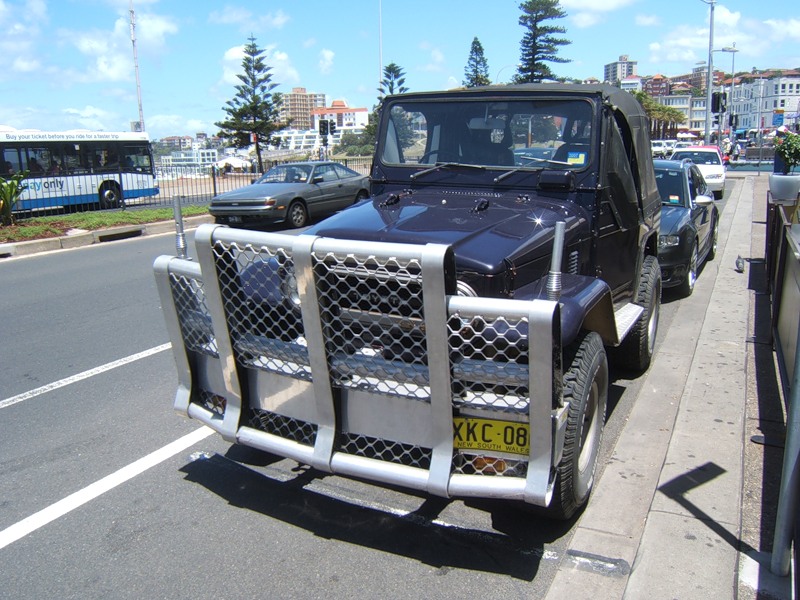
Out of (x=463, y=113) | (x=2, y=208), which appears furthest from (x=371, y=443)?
(x=2, y=208)

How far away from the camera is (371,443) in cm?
322

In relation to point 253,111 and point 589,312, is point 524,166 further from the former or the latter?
point 253,111

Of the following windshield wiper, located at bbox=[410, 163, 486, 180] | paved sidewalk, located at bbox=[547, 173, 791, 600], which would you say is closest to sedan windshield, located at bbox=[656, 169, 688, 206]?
paved sidewalk, located at bbox=[547, 173, 791, 600]

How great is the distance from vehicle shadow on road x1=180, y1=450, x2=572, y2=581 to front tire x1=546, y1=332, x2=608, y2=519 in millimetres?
239

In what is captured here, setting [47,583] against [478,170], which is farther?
[478,170]

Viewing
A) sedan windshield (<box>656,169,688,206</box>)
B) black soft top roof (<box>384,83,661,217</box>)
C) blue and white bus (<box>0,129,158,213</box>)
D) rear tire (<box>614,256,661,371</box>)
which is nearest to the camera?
black soft top roof (<box>384,83,661,217</box>)

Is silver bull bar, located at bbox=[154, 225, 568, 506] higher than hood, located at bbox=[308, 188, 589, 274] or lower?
lower

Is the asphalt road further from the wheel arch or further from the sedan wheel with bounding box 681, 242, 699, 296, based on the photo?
the sedan wheel with bounding box 681, 242, 699, 296

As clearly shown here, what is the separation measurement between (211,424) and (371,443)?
94 centimetres

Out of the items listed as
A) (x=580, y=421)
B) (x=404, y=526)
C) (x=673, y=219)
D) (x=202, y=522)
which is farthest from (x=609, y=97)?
(x=673, y=219)

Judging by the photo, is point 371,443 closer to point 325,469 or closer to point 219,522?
point 325,469

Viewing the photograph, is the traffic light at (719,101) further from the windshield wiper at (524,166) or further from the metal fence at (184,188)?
the windshield wiper at (524,166)

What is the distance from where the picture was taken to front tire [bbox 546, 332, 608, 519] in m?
3.24

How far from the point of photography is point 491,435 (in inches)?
117
